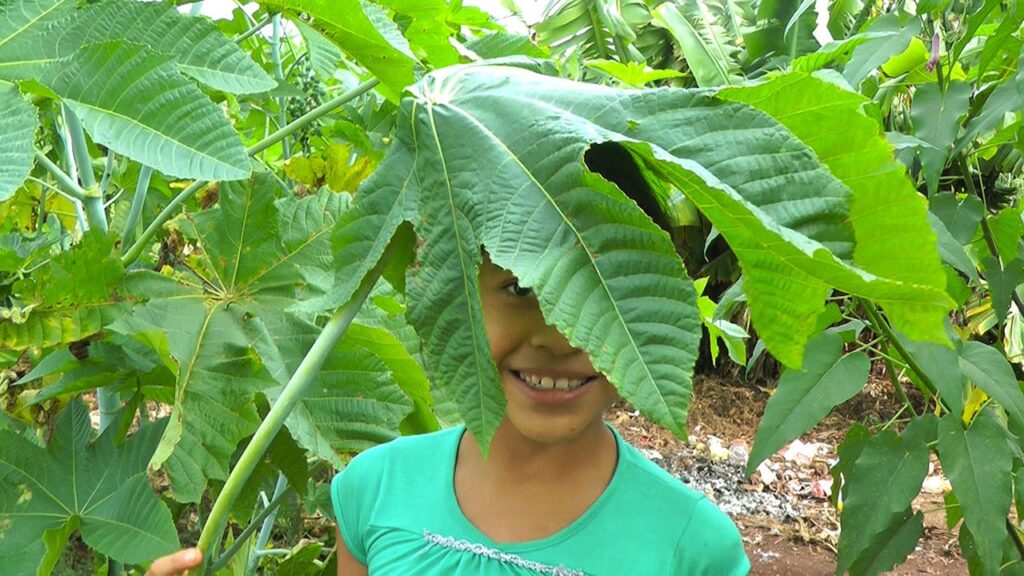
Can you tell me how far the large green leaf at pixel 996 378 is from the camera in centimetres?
121

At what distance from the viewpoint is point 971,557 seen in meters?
1.44

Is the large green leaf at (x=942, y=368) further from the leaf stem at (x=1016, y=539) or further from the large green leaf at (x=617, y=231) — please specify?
the large green leaf at (x=617, y=231)

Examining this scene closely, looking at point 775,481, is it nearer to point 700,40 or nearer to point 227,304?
point 700,40

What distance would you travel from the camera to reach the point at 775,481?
3.96 meters

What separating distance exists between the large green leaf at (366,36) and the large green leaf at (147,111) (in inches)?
4.4

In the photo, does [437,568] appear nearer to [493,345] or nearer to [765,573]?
[493,345]

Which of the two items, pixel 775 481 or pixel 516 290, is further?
pixel 775 481

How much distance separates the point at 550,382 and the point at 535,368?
2cm

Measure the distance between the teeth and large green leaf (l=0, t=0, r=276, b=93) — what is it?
11.6 inches

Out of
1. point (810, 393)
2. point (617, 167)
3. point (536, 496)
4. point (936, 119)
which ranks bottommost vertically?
point (810, 393)

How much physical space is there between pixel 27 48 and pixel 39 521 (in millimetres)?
456

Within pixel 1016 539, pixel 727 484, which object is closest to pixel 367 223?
pixel 1016 539

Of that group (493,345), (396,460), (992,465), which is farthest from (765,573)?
(493,345)

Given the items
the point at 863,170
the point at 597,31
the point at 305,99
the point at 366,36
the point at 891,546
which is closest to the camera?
the point at 863,170
